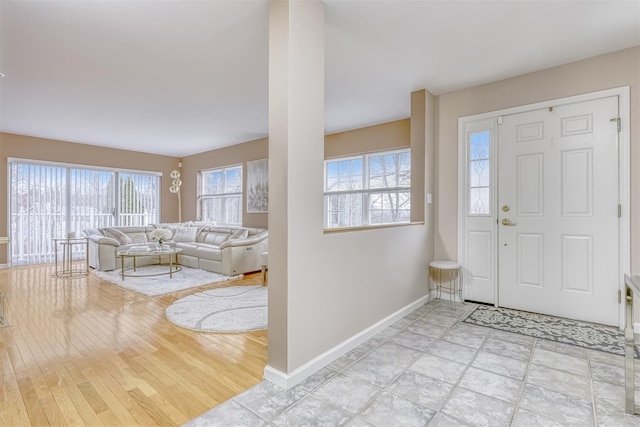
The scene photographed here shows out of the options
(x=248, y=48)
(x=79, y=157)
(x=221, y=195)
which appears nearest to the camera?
(x=248, y=48)

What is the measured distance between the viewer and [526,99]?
3.22 meters

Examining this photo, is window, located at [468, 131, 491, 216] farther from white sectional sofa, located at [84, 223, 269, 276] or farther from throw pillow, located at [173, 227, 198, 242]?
throw pillow, located at [173, 227, 198, 242]

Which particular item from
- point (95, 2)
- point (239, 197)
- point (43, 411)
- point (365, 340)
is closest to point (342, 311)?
point (365, 340)

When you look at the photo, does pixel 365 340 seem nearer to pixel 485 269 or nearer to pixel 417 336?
pixel 417 336

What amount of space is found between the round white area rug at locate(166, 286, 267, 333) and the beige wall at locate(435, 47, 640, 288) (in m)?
2.28

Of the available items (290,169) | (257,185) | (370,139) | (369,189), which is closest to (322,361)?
(290,169)

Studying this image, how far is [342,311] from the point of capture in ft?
7.66

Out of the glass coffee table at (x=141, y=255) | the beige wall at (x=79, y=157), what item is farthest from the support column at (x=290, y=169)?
the beige wall at (x=79, y=157)

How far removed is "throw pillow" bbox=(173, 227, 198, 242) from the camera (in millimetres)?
6582

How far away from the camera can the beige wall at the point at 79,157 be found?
5.75m

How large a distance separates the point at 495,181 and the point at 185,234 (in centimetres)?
583

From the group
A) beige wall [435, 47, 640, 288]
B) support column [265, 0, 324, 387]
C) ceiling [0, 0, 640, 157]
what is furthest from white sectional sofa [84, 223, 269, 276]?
support column [265, 0, 324, 387]

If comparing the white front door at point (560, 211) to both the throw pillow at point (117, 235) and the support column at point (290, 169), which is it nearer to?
the support column at point (290, 169)

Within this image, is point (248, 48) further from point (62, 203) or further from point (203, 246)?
point (62, 203)
